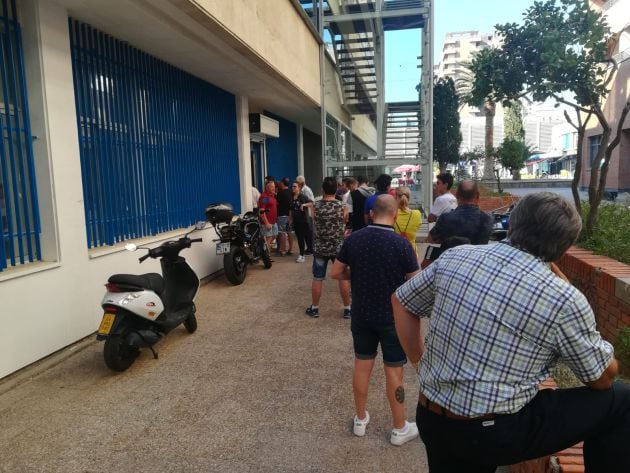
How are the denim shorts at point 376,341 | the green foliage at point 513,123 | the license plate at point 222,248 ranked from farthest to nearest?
1. the green foliage at point 513,123
2. the license plate at point 222,248
3. the denim shorts at point 376,341

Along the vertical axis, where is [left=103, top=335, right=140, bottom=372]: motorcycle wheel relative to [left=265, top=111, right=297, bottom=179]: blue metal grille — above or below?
below

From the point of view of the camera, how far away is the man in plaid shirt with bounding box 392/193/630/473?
159cm

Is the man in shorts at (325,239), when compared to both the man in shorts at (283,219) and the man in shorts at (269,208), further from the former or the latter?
the man in shorts at (283,219)

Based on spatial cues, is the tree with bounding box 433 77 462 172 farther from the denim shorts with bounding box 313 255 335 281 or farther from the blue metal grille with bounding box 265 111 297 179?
the denim shorts with bounding box 313 255 335 281

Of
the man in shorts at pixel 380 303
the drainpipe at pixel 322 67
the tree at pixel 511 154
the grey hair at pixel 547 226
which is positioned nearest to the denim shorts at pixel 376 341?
the man in shorts at pixel 380 303

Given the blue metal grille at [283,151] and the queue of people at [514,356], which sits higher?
the blue metal grille at [283,151]

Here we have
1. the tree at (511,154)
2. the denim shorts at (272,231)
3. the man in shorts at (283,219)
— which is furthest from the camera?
the tree at (511,154)

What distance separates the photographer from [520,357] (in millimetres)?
1622

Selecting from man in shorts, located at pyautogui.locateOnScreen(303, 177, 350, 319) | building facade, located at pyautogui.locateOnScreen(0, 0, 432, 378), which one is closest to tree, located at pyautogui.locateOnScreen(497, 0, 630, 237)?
man in shorts, located at pyautogui.locateOnScreen(303, 177, 350, 319)

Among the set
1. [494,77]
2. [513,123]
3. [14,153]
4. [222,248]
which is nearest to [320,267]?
[222,248]

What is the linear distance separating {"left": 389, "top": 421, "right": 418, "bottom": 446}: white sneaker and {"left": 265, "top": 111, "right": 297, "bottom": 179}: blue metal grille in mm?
10552

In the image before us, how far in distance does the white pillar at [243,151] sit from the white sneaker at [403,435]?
751 cm

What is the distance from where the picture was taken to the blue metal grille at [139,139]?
5.31m

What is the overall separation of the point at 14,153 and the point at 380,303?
353cm
